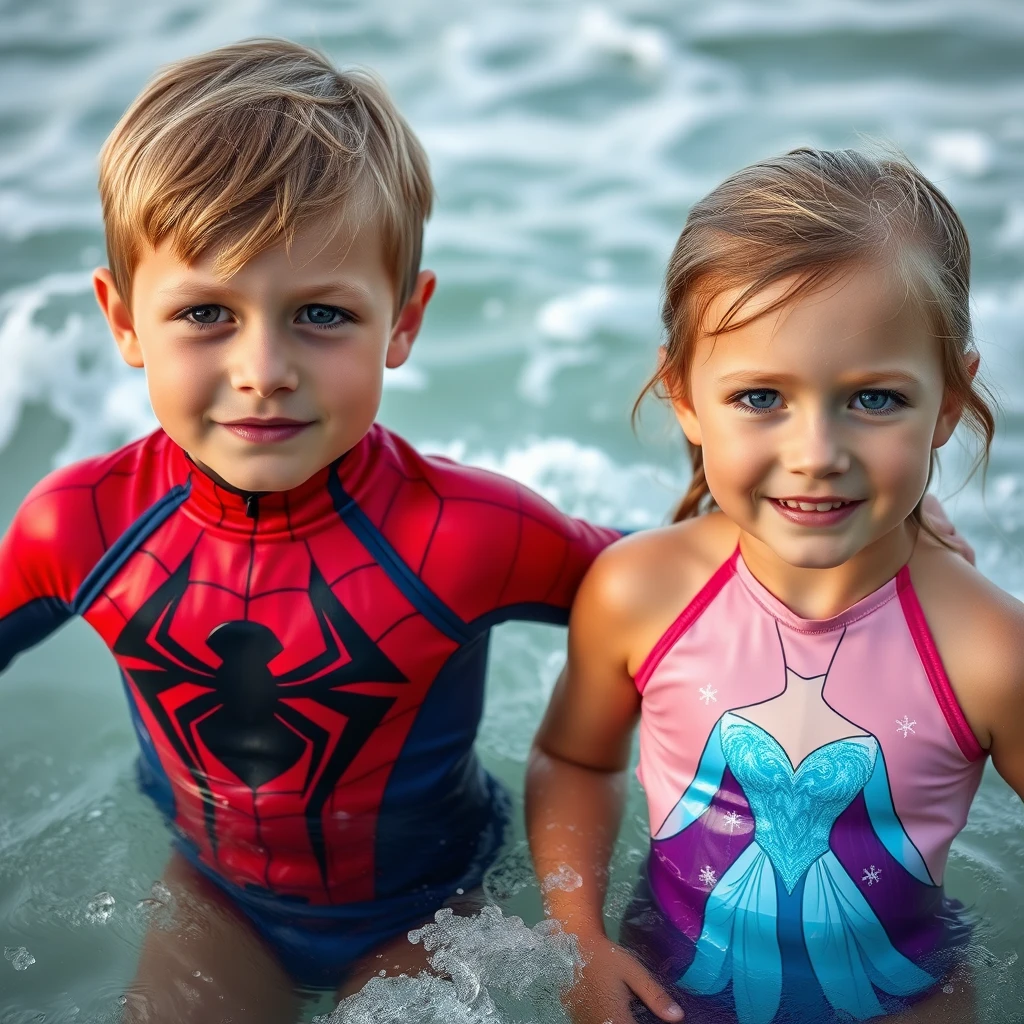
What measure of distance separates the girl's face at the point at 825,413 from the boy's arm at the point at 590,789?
1.10 ft

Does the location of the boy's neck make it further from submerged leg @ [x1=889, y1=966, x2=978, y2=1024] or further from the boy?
submerged leg @ [x1=889, y1=966, x2=978, y2=1024]

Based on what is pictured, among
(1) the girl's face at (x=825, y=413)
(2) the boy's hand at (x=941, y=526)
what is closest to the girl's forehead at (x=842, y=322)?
(1) the girl's face at (x=825, y=413)

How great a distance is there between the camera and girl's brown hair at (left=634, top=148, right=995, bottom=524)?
184 centimetres

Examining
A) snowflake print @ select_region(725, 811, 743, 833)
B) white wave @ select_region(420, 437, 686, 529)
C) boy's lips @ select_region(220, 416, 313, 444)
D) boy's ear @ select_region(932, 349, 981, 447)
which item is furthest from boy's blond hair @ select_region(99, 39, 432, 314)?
white wave @ select_region(420, 437, 686, 529)

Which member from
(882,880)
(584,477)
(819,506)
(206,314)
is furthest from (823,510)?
(584,477)

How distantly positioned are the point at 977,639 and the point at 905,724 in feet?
0.54

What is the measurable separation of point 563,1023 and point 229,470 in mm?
1009

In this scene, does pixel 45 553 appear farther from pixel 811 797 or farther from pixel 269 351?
pixel 811 797

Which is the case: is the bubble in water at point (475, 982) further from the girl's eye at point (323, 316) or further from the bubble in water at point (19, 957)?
the girl's eye at point (323, 316)

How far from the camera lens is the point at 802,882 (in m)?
2.05

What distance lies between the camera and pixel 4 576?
2230mm

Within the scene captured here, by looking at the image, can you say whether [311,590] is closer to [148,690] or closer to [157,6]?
[148,690]

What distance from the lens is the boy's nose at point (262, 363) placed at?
6.35 feet

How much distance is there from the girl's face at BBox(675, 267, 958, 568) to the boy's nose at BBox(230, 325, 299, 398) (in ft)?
2.01
